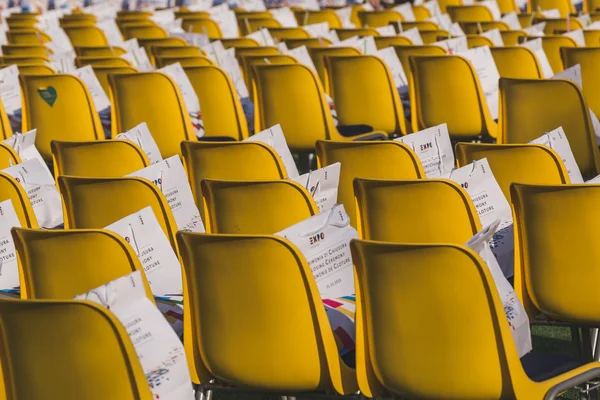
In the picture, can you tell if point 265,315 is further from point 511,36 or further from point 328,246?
point 511,36

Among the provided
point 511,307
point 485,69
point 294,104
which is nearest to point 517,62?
point 485,69

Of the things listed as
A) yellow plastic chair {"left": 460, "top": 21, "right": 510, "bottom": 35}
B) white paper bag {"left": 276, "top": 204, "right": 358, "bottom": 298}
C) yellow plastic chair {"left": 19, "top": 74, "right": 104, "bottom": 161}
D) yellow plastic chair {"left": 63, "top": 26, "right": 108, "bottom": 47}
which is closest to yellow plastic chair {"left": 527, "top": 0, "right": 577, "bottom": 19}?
yellow plastic chair {"left": 460, "top": 21, "right": 510, "bottom": 35}

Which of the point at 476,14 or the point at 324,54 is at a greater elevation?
the point at 324,54

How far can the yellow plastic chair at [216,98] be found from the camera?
7086mm

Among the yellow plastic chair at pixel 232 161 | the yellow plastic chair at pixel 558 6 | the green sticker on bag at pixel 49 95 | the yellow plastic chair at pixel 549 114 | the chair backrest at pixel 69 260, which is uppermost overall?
the chair backrest at pixel 69 260

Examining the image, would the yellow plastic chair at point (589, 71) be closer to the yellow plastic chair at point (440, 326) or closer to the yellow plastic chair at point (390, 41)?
the yellow plastic chair at point (390, 41)

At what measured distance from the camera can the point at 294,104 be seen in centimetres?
704

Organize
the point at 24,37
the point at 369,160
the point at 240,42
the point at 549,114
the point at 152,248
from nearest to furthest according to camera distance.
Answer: the point at 152,248 → the point at 369,160 → the point at 549,114 → the point at 240,42 → the point at 24,37

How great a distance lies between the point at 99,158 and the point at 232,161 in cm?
51

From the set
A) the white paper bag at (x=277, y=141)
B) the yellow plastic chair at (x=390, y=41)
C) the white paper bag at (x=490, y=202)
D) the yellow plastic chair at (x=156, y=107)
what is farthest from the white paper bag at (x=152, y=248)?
the yellow plastic chair at (x=390, y=41)

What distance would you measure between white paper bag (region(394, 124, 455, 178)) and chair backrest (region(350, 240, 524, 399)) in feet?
4.39

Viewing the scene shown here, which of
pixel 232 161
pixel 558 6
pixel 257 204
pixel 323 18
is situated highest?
pixel 257 204

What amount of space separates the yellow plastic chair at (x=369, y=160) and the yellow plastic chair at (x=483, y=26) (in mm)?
5526

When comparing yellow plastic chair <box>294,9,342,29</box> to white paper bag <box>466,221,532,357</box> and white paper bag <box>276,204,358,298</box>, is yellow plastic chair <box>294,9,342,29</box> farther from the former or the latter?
white paper bag <box>466,221,532,357</box>
